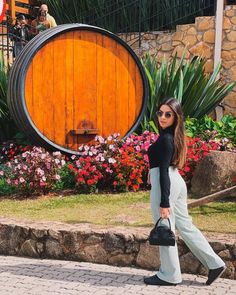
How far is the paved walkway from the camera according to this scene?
4.41m

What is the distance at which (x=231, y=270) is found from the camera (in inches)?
186

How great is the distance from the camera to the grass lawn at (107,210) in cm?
550

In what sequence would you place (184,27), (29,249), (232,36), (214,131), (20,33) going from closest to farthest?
1. (29,249)
2. (214,131)
3. (232,36)
4. (184,27)
5. (20,33)

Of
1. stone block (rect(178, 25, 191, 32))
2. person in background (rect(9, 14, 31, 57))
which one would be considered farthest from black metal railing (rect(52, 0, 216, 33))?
person in background (rect(9, 14, 31, 57))

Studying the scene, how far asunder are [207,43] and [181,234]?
678 cm

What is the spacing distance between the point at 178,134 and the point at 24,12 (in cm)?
1076

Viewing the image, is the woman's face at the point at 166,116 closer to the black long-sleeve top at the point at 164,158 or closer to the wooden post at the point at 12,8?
the black long-sleeve top at the point at 164,158

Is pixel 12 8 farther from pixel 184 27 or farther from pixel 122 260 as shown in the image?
pixel 122 260

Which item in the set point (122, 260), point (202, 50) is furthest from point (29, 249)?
point (202, 50)

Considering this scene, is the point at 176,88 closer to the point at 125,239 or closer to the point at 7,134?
the point at 7,134

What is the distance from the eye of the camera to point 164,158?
171 inches

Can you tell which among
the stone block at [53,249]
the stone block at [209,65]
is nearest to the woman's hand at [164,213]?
the stone block at [53,249]

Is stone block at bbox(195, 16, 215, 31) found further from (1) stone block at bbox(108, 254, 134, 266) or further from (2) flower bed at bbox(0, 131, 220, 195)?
(1) stone block at bbox(108, 254, 134, 266)

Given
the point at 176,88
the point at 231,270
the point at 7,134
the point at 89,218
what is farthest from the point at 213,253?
the point at 7,134
